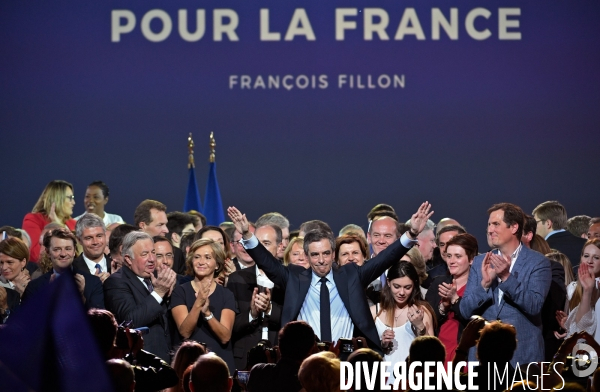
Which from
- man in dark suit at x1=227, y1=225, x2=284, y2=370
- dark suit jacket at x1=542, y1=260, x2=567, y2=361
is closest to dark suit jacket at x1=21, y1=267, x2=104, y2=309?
man in dark suit at x1=227, y1=225, x2=284, y2=370

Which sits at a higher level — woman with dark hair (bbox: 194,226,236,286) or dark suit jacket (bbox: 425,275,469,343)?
woman with dark hair (bbox: 194,226,236,286)

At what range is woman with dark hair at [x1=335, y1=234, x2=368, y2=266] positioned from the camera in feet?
18.8

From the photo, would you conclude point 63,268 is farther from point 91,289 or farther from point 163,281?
point 163,281

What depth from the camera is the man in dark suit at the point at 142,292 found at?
16.9 ft

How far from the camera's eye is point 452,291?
210 inches

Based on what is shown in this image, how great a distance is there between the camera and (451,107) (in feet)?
→ 36.3

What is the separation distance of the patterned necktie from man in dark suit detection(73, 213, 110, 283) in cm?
157

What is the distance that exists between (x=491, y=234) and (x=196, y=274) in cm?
174

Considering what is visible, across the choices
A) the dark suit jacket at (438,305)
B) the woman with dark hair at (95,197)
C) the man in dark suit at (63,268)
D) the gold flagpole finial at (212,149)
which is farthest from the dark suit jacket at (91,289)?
the gold flagpole finial at (212,149)

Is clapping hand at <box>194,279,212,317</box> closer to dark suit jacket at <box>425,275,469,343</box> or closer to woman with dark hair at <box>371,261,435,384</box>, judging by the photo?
woman with dark hair at <box>371,261,435,384</box>

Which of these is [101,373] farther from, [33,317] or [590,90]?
[590,90]

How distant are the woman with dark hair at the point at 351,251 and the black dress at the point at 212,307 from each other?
2.50ft

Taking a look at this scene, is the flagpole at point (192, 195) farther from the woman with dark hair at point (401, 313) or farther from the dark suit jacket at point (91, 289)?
the woman with dark hair at point (401, 313)

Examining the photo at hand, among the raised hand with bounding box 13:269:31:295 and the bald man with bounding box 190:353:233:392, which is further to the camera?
the raised hand with bounding box 13:269:31:295
